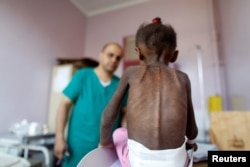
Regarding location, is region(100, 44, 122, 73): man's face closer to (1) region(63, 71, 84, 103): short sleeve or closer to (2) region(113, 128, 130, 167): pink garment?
(1) region(63, 71, 84, 103): short sleeve

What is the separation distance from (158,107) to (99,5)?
7.05 feet

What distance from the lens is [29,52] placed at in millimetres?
1564

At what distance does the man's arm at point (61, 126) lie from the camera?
850 millimetres

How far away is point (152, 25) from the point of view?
0.44m

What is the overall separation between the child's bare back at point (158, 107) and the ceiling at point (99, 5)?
1891mm

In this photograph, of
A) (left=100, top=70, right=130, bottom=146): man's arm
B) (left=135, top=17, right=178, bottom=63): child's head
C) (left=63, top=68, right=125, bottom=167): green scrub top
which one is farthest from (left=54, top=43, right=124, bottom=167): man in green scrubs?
(left=135, top=17, right=178, bottom=63): child's head

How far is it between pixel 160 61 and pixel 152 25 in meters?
0.09

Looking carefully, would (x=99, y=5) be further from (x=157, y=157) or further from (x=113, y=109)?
(x=157, y=157)

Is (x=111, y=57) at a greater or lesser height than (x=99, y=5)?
lesser

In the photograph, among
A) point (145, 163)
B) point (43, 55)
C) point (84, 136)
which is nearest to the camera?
point (145, 163)

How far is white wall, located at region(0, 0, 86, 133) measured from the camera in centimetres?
136

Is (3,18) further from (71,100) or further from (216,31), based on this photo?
(216,31)

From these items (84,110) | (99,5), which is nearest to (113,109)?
(84,110)

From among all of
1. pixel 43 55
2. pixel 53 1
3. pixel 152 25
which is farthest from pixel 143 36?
pixel 53 1
